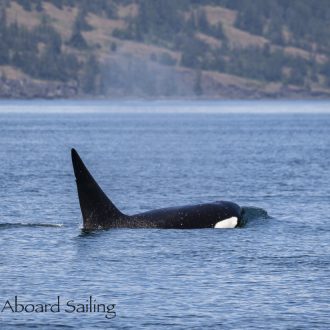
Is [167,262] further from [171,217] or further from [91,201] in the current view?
[171,217]

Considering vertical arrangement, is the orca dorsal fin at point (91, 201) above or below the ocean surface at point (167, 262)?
above

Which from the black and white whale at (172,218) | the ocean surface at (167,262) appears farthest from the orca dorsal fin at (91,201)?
the ocean surface at (167,262)

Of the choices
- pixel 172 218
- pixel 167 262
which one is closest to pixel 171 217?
pixel 172 218

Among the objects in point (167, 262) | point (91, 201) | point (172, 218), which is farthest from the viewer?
point (172, 218)

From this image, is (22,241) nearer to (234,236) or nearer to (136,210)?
(234,236)

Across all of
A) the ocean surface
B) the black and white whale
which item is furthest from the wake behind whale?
the ocean surface

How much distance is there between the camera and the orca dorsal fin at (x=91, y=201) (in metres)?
35.2

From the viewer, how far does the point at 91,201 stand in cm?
3562

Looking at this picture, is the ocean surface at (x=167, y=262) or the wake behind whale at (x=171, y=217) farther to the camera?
the wake behind whale at (x=171, y=217)

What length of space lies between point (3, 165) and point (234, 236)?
41.4 meters

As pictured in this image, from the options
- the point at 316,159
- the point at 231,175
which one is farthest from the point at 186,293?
the point at 316,159

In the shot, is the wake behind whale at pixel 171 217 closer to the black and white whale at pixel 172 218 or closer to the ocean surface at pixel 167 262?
the black and white whale at pixel 172 218

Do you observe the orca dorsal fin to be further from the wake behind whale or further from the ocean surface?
the ocean surface

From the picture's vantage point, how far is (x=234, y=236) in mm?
36156
